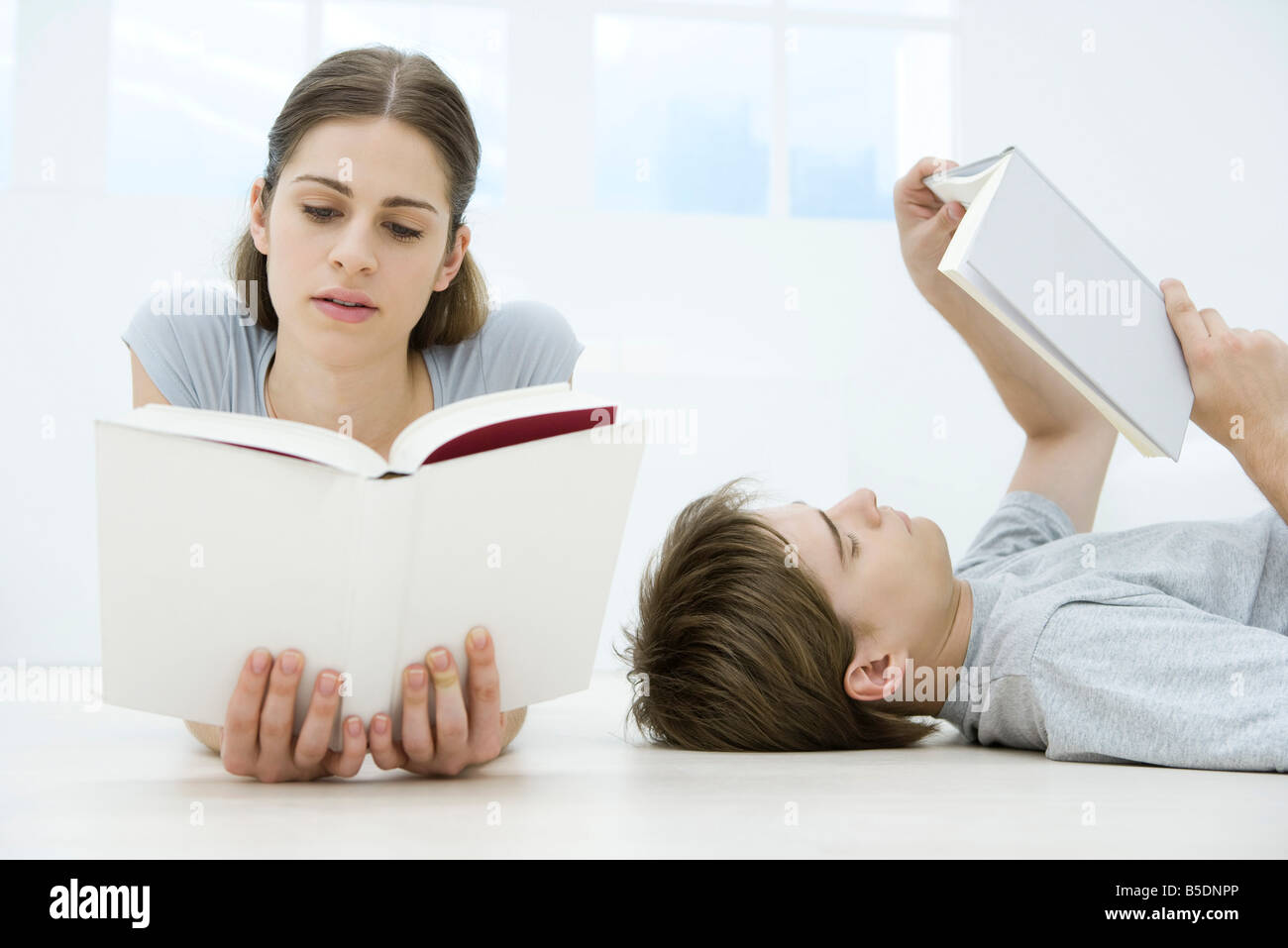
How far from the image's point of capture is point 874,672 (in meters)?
1.35

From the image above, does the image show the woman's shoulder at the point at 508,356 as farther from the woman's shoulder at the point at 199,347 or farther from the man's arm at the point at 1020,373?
the man's arm at the point at 1020,373

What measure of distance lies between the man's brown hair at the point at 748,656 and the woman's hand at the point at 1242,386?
0.50 metres

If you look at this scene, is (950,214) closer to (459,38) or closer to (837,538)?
(837,538)

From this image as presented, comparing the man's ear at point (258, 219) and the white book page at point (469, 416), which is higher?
the man's ear at point (258, 219)

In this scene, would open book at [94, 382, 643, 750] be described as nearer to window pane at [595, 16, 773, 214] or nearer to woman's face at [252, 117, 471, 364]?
woman's face at [252, 117, 471, 364]

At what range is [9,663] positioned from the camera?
3.38 metres

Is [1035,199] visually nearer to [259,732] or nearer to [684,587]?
[684,587]

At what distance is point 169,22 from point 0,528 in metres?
1.79

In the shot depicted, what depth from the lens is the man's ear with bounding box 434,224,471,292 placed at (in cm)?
162

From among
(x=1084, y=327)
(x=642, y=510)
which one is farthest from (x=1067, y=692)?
(x=642, y=510)

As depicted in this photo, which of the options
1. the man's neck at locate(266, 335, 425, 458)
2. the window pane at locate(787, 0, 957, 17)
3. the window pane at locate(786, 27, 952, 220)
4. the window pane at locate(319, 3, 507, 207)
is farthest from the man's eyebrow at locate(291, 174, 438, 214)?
the window pane at locate(787, 0, 957, 17)

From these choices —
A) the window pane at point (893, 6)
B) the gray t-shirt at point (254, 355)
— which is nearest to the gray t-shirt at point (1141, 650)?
the gray t-shirt at point (254, 355)

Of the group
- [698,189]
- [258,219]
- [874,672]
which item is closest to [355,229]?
[258,219]

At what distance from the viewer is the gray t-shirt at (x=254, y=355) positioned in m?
1.56
